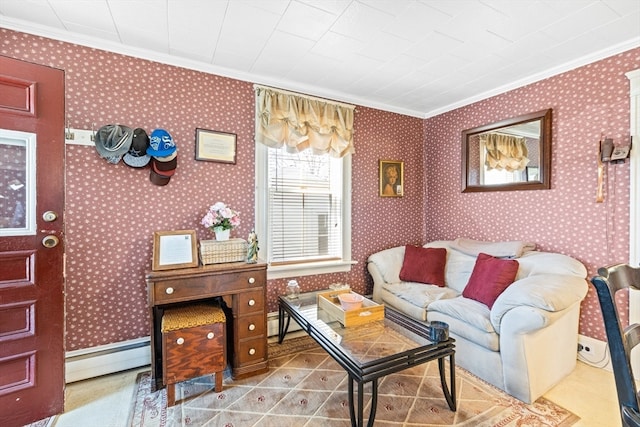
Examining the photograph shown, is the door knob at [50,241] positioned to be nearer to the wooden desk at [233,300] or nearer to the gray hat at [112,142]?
the wooden desk at [233,300]

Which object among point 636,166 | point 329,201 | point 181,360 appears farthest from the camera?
point 329,201

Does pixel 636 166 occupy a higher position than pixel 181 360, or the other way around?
pixel 636 166

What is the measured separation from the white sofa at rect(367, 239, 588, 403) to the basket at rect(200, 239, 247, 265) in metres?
1.55

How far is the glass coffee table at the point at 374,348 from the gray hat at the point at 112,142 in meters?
1.78

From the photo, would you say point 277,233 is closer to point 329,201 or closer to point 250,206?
point 250,206

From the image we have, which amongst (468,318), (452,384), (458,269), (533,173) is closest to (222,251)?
(452,384)

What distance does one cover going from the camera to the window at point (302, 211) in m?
2.88

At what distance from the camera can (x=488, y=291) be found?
2.41m

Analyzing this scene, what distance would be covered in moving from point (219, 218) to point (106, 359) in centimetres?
135

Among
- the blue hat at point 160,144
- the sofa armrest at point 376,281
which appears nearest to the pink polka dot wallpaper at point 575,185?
→ the sofa armrest at point 376,281

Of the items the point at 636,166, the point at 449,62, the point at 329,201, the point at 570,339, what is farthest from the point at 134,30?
the point at 570,339

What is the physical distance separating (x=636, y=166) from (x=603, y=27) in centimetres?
101

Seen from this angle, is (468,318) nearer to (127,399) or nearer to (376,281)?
(376,281)

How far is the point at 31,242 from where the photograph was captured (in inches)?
67.7
